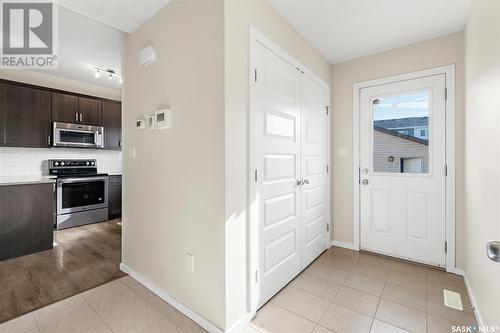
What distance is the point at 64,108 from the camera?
393cm

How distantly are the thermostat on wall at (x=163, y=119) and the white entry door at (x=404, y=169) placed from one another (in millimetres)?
2382

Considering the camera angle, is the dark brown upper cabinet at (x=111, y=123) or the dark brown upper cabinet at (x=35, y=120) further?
the dark brown upper cabinet at (x=111, y=123)

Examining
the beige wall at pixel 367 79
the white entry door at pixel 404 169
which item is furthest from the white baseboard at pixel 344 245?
the white entry door at pixel 404 169

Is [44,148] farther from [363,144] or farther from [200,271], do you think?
[363,144]

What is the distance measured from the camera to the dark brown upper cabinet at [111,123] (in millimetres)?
4504

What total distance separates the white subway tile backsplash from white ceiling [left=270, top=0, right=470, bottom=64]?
4.39 m

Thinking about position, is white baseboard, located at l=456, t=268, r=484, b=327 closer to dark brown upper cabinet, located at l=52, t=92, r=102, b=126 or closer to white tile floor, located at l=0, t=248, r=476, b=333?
white tile floor, located at l=0, t=248, r=476, b=333

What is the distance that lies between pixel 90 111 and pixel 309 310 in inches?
189

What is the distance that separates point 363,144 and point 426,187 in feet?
2.74

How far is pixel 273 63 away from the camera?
6.48 feet

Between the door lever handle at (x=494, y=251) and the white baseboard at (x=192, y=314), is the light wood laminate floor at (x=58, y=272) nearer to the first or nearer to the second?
the white baseboard at (x=192, y=314)

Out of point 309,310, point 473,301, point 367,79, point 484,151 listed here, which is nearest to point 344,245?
point 473,301

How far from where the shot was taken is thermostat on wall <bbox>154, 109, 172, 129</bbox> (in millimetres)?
1892

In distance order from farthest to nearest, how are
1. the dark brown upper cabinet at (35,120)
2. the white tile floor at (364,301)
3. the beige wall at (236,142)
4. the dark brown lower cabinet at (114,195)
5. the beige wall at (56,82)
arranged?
the dark brown lower cabinet at (114,195) < the beige wall at (56,82) < the dark brown upper cabinet at (35,120) < the white tile floor at (364,301) < the beige wall at (236,142)
